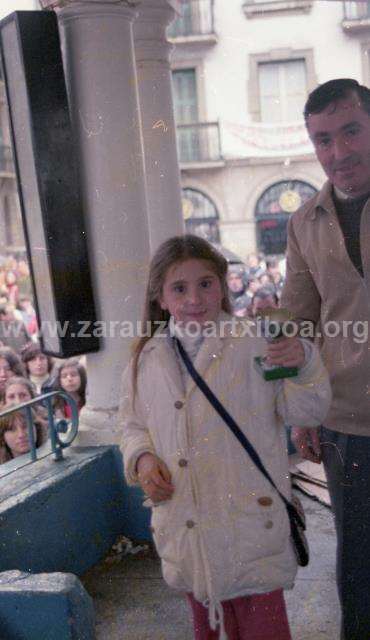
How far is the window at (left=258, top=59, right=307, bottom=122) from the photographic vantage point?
11.5 metres

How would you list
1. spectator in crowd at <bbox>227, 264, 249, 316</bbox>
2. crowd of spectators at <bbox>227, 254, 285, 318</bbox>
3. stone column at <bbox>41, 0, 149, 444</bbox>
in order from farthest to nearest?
spectator in crowd at <bbox>227, 264, 249, 316</bbox> → crowd of spectators at <bbox>227, 254, 285, 318</bbox> → stone column at <bbox>41, 0, 149, 444</bbox>

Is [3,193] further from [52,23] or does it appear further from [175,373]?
[175,373]

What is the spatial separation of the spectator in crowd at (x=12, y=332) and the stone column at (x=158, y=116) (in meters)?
3.97

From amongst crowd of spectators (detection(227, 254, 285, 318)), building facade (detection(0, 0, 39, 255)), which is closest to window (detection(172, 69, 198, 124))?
building facade (detection(0, 0, 39, 255))

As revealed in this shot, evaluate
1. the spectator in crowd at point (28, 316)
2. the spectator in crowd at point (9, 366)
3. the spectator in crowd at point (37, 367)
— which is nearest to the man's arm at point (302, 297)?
the spectator in crowd at point (9, 366)

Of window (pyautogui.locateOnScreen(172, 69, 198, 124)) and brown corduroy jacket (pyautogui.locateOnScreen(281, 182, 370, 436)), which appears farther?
window (pyautogui.locateOnScreen(172, 69, 198, 124))

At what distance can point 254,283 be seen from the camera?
9.44 meters

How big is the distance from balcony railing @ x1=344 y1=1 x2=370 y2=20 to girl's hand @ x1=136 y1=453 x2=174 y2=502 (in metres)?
7.01

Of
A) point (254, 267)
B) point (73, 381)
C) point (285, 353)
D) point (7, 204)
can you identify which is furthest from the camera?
point (7, 204)

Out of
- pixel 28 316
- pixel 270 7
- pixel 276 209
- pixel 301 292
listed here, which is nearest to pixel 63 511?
pixel 301 292

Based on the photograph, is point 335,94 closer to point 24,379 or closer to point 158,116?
point 158,116

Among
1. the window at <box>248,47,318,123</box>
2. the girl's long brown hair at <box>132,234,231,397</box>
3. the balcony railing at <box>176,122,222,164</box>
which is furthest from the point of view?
the balcony railing at <box>176,122,222,164</box>

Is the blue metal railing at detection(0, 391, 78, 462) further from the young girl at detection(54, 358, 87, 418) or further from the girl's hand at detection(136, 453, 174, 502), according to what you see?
the young girl at detection(54, 358, 87, 418)

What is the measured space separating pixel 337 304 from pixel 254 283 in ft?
23.9
